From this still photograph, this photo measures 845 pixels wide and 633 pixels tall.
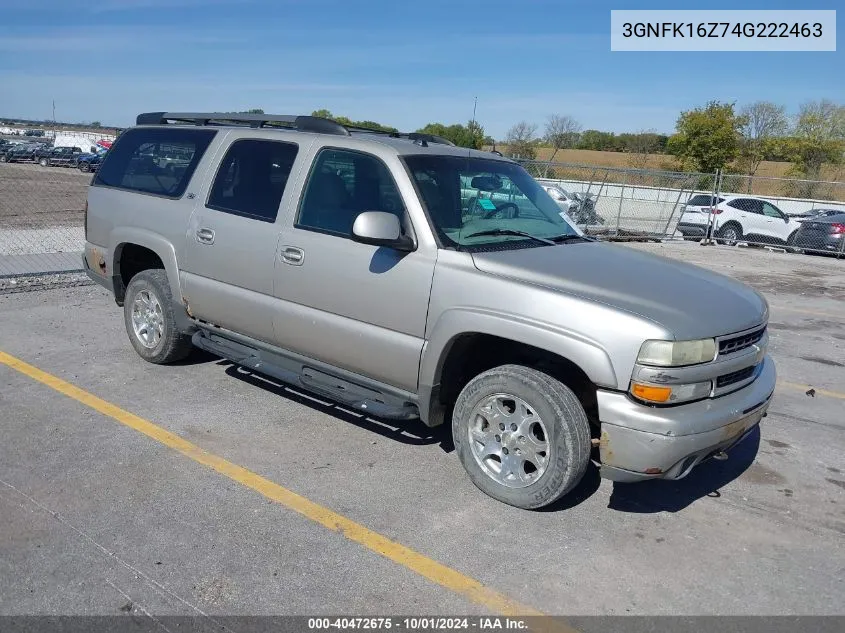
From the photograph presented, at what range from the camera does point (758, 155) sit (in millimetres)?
47344

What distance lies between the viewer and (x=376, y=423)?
214 inches

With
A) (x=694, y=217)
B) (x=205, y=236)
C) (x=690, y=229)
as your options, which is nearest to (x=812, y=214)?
(x=694, y=217)

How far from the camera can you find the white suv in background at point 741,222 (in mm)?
20125

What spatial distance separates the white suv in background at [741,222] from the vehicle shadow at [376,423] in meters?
16.7

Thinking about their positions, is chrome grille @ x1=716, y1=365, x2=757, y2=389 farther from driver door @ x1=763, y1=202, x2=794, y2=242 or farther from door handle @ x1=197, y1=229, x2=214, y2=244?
driver door @ x1=763, y1=202, x2=794, y2=242

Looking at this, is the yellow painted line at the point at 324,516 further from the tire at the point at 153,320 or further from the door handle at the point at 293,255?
the door handle at the point at 293,255

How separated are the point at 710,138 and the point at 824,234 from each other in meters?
25.0

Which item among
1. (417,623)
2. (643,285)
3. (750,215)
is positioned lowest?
(417,623)

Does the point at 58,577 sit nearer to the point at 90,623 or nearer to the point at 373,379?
the point at 90,623

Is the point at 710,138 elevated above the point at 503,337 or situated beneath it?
elevated above

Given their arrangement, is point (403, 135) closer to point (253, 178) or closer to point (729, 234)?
point (253, 178)

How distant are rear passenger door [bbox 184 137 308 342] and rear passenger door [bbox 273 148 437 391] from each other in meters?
0.17

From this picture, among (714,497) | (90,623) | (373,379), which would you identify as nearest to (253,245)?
(373,379)

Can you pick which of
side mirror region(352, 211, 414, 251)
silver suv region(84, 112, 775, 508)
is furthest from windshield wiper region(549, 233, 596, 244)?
side mirror region(352, 211, 414, 251)
